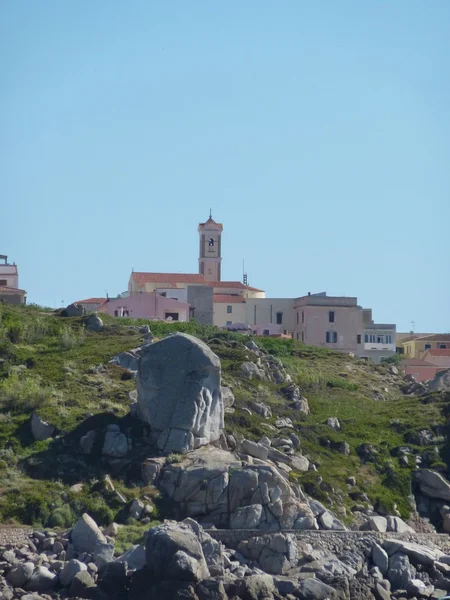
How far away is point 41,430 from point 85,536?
8.11 meters

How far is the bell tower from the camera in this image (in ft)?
355

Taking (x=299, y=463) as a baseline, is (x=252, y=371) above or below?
above

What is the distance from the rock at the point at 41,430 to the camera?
46.5 meters

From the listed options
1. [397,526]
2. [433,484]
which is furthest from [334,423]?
[397,526]

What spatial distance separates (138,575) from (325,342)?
52808mm

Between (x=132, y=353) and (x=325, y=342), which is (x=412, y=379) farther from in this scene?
(x=132, y=353)

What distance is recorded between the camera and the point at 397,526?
147 ft

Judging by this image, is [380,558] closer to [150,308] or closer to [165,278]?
[150,308]

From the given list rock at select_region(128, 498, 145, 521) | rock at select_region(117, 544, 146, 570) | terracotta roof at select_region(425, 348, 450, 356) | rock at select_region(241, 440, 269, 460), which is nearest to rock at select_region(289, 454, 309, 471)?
rock at select_region(241, 440, 269, 460)

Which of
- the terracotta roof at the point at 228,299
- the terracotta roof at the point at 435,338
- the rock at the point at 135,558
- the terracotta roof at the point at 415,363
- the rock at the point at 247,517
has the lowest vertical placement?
the rock at the point at 135,558

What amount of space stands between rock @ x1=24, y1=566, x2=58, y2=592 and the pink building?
47.3 meters

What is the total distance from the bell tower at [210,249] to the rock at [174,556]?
7112cm

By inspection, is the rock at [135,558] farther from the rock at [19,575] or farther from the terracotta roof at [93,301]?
the terracotta roof at [93,301]

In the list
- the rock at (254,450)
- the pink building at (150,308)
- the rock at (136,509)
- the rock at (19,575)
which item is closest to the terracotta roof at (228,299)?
the pink building at (150,308)
